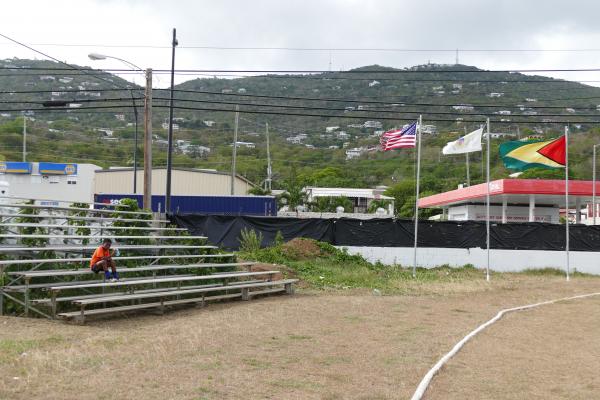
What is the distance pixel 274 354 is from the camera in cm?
892

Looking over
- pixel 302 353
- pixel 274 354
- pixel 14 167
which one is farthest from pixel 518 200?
pixel 274 354

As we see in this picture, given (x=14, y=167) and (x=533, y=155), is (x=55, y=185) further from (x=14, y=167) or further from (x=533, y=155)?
(x=533, y=155)

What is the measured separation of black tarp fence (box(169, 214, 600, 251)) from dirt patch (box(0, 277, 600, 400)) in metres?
11.8

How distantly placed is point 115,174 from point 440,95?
2614 centimetres

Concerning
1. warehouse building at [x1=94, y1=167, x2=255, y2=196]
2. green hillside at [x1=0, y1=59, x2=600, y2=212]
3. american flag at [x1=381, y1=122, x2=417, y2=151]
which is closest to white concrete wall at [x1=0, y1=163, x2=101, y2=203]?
warehouse building at [x1=94, y1=167, x2=255, y2=196]

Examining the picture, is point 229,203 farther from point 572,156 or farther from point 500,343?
point 572,156

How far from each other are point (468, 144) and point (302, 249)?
691 centimetres

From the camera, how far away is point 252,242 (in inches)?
993

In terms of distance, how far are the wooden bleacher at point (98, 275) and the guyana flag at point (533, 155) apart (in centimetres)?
959

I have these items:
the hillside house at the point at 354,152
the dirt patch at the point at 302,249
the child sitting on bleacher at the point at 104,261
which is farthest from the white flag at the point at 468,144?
the hillside house at the point at 354,152

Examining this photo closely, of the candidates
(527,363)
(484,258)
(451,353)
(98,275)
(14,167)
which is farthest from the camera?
(14,167)

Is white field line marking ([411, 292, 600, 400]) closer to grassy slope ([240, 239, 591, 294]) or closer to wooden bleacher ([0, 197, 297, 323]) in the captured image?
grassy slope ([240, 239, 591, 294])

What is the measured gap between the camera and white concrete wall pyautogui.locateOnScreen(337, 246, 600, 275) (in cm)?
2660

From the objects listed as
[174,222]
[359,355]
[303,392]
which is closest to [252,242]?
[174,222]
